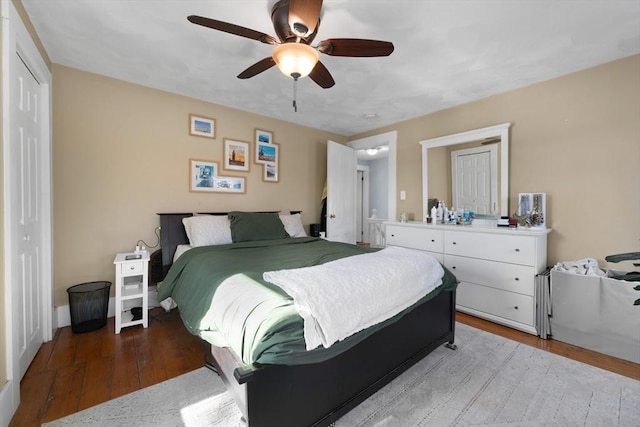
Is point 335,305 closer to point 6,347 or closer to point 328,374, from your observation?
point 328,374

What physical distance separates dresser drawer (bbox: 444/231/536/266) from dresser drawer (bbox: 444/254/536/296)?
55 mm

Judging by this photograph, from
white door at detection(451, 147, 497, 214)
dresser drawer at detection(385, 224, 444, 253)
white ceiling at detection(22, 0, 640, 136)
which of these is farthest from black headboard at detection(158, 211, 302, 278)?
white door at detection(451, 147, 497, 214)

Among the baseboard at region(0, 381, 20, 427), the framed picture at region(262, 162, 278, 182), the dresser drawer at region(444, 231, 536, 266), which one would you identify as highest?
the framed picture at region(262, 162, 278, 182)

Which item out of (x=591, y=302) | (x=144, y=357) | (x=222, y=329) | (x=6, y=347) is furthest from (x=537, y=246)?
(x=6, y=347)

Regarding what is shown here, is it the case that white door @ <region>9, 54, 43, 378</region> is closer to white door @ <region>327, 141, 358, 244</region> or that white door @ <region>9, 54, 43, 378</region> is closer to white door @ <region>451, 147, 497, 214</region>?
white door @ <region>327, 141, 358, 244</region>

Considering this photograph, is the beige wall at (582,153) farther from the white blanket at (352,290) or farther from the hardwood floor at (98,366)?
the hardwood floor at (98,366)

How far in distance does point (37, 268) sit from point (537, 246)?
13.7 feet

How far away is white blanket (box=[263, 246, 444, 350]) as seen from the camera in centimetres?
128

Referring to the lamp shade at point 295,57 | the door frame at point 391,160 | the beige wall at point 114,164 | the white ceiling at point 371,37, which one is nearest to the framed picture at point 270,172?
the beige wall at point 114,164

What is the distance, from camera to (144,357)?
2092 mm

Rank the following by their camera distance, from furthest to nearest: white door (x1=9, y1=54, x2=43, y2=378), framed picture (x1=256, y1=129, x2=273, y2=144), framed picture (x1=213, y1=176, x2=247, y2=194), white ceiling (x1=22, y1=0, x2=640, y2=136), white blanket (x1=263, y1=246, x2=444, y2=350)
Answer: framed picture (x1=256, y1=129, x2=273, y2=144)
framed picture (x1=213, y1=176, x2=247, y2=194)
white ceiling (x1=22, y1=0, x2=640, y2=136)
white door (x1=9, y1=54, x2=43, y2=378)
white blanket (x1=263, y1=246, x2=444, y2=350)

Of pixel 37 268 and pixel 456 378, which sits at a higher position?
pixel 37 268

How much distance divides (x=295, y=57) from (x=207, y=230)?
1971mm

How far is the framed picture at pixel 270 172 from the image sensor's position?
153 inches
